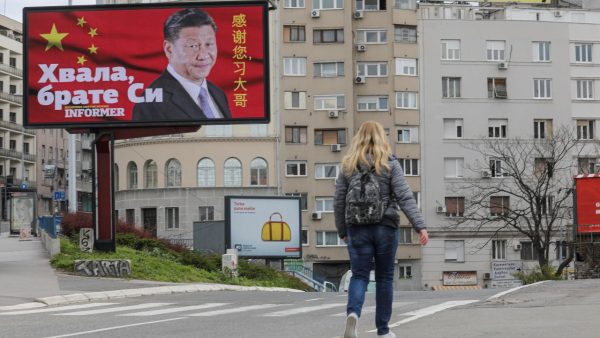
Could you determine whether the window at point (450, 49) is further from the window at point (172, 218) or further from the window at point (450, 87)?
the window at point (172, 218)

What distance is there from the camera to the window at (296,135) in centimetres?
7669

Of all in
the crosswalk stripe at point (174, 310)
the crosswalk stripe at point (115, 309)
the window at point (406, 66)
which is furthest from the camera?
the window at point (406, 66)

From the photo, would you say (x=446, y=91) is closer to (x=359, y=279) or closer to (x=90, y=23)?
(x=90, y=23)

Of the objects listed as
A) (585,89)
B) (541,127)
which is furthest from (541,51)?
(541,127)

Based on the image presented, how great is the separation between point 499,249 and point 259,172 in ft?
56.4

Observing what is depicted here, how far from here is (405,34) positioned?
78500 mm

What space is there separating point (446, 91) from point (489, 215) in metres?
9.90

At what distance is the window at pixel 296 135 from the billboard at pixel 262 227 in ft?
92.4

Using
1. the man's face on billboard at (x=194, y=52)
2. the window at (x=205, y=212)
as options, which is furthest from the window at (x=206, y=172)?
the man's face on billboard at (x=194, y=52)

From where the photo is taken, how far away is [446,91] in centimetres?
7850

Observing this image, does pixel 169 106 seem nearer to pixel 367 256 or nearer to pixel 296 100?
pixel 367 256

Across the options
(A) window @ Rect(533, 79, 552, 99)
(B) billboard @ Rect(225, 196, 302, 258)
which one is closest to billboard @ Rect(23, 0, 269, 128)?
(B) billboard @ Rect(225, 196, 302, 258)

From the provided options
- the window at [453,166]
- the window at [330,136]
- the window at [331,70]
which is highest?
the window at [331,70]

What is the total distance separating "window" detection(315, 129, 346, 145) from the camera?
76938 millimetres
